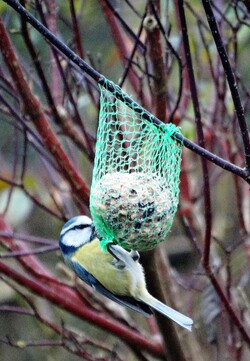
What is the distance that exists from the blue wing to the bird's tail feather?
0.02 metres

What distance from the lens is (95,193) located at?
1352 mm

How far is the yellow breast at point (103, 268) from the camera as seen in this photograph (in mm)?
1718

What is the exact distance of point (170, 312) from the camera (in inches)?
58.3

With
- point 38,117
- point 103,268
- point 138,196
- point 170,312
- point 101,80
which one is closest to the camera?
point 101,80

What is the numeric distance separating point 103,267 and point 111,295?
0.08 metres

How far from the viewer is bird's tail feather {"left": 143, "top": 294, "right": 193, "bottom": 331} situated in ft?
4.58

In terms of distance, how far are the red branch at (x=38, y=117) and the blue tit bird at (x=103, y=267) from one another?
0.33 feet

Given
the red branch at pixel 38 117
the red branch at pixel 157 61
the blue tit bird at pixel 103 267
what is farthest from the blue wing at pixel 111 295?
the red branch at pixel 157 61

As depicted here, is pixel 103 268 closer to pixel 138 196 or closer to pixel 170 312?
pixel 170 312

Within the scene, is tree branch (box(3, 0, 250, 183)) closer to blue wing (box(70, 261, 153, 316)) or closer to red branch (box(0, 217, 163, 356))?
blue wing (box(70, 261, 153, 316))

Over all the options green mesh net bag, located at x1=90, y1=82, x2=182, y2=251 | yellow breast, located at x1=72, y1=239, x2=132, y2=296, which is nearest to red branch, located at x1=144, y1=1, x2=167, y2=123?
green mesh net bag, located at x1=90, y1=82, x2=182, y2=251

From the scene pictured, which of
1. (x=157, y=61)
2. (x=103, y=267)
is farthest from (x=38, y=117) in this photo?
(x=103, y=267)

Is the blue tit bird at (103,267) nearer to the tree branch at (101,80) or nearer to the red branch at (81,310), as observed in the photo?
the red branch at (81,310)

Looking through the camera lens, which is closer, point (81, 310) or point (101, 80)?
point (101, 80)
